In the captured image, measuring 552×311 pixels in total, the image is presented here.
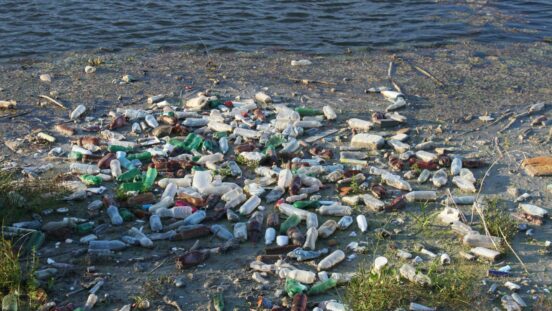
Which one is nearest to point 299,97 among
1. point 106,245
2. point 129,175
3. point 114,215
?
point 129,175

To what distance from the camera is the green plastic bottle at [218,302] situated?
5.07m

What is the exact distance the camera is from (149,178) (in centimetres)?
716

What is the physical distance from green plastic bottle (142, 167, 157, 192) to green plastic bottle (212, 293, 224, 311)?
2100mm

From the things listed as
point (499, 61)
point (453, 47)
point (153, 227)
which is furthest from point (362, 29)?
point (153, 227)

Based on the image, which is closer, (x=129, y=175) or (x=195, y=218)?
(x=195, y=218)

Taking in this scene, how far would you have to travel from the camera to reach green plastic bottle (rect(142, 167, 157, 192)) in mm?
7035

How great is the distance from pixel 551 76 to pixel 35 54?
8562mm

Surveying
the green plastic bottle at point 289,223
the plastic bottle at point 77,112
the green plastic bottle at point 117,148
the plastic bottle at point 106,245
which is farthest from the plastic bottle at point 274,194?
the plastic bottle at point 77,112

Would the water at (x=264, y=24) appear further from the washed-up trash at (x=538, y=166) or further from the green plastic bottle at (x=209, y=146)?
the washed-up trash at (x=538, y=166)

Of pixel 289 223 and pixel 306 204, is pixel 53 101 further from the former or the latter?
pixel 289 223

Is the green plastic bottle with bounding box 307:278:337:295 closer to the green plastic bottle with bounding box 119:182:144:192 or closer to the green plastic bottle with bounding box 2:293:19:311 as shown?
the green plastic bottle with bounding box 2:293:19:311

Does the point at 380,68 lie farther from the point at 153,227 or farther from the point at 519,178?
the point at 153,227

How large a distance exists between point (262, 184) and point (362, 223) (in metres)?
1.30

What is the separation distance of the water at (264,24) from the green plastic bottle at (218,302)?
7.89 meters
